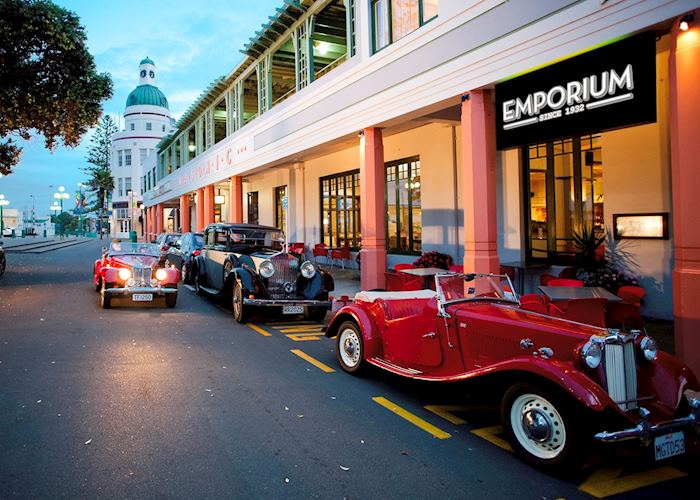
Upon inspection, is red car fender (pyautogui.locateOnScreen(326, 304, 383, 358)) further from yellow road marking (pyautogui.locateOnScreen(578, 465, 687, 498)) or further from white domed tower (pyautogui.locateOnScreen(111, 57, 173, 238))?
white domed tower (pyautogui.locateOnScreen(111, 57, 173, 238))

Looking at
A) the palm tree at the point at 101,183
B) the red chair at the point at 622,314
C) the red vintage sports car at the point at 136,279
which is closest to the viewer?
the red chair at the point at 622,314

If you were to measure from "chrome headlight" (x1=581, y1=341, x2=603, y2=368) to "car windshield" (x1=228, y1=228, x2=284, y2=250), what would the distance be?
28.3 feet

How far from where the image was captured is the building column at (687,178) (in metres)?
5.61

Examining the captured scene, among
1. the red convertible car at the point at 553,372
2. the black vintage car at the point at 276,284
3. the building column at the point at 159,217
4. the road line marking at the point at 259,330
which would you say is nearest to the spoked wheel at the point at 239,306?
the black vintage car at the point at 276,284

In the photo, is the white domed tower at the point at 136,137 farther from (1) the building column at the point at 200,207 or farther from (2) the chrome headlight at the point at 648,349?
(2) the chrome headlight at the point at 648,349

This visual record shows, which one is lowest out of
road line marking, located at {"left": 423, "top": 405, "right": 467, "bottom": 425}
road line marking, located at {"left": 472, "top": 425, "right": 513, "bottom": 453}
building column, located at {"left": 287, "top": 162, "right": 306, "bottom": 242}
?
road line marking, located at {"left": 472, "top": 425, "right": 513, "bottom": 453}

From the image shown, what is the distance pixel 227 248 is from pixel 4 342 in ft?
15.7

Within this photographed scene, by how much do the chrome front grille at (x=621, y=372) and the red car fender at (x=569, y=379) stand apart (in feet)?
0.67

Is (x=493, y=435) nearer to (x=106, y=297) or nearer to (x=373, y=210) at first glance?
(x=373, y=210)

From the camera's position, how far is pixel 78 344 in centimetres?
747

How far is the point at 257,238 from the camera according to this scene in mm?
11945

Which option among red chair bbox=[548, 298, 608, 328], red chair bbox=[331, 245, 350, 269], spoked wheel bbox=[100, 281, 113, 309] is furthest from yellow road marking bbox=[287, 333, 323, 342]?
red chair bbox=[331, 245, 350, 269]

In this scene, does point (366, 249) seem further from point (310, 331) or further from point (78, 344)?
point (78, 344)

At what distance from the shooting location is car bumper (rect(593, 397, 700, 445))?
3191mm
